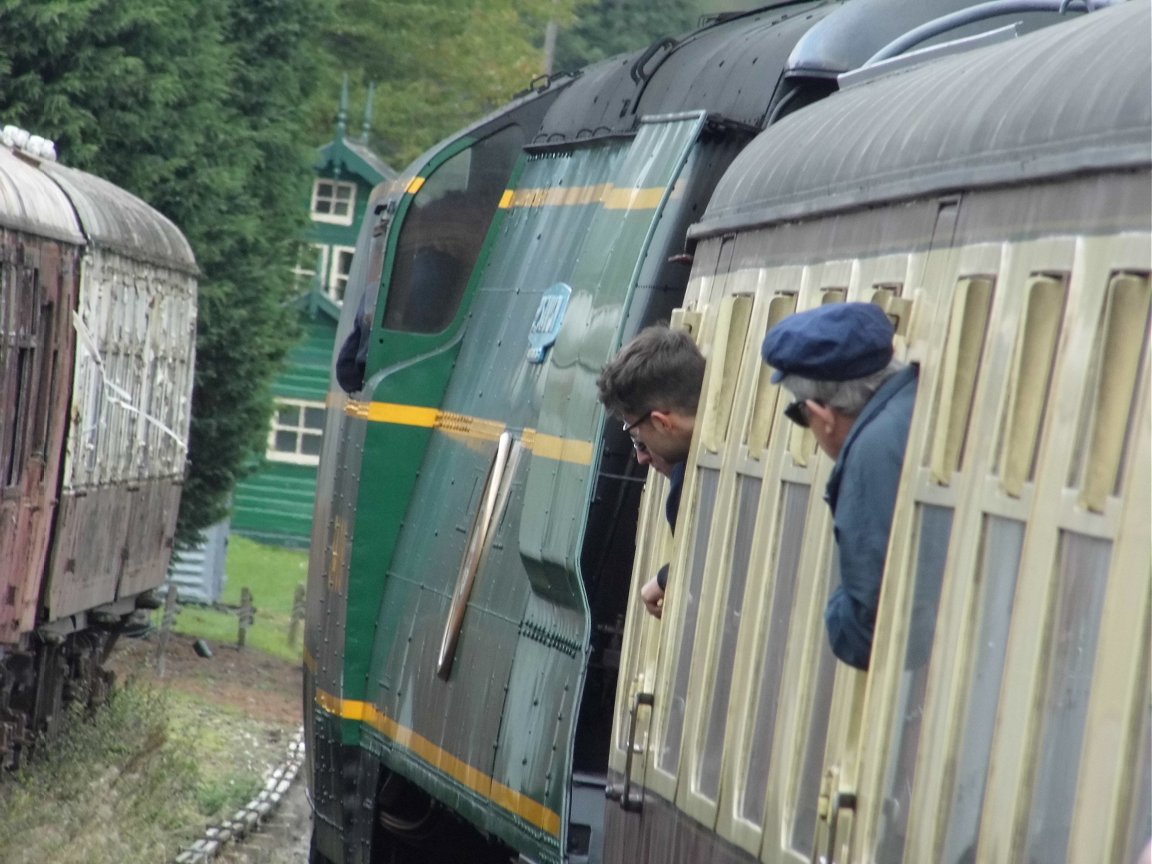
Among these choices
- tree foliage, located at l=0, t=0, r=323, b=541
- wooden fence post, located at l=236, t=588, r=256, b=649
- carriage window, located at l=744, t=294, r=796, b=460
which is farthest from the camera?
wooden fence post, located at l=236, t=588, r=256, b=649

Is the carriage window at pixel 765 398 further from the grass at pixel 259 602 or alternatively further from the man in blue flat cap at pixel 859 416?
the grass at pixel 259 602

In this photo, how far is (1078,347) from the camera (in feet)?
10.1

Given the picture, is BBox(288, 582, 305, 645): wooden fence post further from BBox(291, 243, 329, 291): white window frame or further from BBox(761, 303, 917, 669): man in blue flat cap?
BBox(761, 303, 917, 669): man in blue flat cap

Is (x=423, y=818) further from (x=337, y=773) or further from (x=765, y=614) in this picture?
(x=765, y=614)

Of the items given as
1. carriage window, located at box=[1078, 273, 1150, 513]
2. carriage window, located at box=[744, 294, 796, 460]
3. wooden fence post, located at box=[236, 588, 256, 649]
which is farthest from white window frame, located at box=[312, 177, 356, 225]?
carriage window, located at box=[1078, 273, 1150, 513]

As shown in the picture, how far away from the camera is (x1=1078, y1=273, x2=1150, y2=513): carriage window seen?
2959 millimetres

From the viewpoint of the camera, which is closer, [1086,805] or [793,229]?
[1086,805]

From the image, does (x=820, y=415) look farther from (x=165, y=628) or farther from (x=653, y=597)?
(x=165, y=628)

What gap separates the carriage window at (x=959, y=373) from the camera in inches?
140

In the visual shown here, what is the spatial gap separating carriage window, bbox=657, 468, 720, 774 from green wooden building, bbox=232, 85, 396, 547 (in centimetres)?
3829

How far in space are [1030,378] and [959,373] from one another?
302 mm

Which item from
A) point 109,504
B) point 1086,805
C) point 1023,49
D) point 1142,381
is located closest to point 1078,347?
point 1142,381

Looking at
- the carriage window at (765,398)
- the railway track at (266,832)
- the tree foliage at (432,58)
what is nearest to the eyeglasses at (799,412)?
the carriage window at (765,398)

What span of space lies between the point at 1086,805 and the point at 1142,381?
55cm
